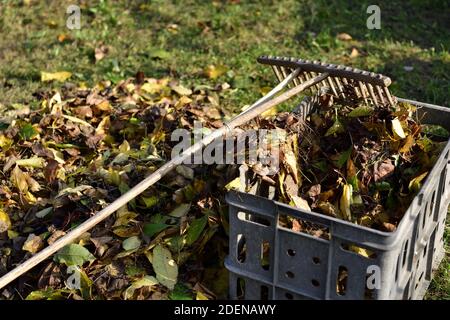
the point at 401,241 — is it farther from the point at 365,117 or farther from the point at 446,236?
the point at 446,236

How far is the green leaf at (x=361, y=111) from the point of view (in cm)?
317

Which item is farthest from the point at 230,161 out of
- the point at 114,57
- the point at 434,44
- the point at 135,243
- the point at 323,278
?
the point at 434,44

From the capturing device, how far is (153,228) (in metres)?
3.02

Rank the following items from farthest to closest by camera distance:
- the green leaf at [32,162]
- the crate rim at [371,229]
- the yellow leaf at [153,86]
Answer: the yellow leaf at [153,86] < the green leaf at [32,162] < the crate rim at [371,229]

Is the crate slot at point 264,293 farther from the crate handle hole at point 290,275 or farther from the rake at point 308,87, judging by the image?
the rake at point 308,87

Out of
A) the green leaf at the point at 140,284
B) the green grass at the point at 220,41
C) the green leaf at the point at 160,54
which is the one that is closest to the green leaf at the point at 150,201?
the green leaf at the point at 140,284

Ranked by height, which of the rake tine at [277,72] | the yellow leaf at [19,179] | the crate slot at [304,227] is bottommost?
the yellow leaf at [19,179]

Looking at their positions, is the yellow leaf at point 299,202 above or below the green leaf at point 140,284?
above

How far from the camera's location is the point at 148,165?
348 cm

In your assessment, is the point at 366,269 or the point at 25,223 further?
the point at 25,223

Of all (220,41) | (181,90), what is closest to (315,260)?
(181,90)

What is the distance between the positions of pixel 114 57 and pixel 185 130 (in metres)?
1.93
